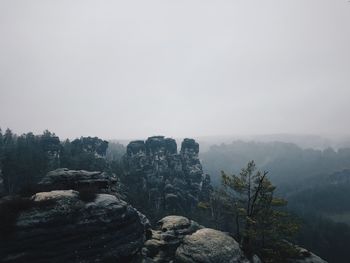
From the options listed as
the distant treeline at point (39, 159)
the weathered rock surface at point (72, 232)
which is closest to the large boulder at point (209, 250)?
the weathered rock surface at point (72, 232)

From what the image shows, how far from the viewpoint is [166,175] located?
13100cm

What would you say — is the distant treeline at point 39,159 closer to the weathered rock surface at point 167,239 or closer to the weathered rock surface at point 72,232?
the weathered rock surface at point 167,239

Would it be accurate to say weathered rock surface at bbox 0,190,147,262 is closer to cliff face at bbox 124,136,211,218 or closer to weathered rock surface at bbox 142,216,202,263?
weathered rock surface at bbox 142,216,202,263

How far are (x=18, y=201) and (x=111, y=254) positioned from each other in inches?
322

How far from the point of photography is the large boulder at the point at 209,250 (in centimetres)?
2578

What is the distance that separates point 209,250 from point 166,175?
346ft

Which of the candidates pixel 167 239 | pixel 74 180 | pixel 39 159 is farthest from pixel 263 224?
pixel 39 159

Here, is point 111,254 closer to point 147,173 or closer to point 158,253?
point 158,253

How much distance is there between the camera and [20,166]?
88125 millimetres

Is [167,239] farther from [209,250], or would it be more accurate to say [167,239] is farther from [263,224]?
[263,224]

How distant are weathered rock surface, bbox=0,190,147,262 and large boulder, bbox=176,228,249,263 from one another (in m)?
4.33

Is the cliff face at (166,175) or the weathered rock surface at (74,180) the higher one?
the weathered rock surface at (74,180)

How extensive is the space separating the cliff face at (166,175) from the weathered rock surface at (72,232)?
79.3 metres

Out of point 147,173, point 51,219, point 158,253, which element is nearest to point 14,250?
point 51,219
